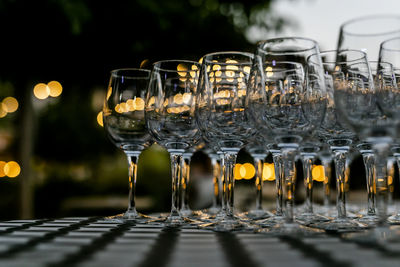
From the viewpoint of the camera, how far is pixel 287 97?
3.45 ft

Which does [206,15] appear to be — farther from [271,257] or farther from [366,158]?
[271,257]

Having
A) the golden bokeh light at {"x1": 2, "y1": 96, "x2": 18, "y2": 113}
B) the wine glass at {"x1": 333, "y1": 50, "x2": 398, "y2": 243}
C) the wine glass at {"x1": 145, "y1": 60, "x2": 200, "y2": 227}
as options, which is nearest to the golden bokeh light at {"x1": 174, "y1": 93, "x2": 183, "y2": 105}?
the wine glass at {"x1": 145, "y1": 60, "x2": 200, "y2": 227}

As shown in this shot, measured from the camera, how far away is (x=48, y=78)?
3.65m

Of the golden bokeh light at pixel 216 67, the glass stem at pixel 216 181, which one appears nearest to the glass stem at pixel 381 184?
the golden bokeh light at pixel 216 67

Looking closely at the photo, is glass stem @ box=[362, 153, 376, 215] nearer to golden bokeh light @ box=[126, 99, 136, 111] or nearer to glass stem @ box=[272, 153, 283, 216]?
glass stem @ box=[272, 153, 283, 216]

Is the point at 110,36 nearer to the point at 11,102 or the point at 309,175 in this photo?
the point at 309,175

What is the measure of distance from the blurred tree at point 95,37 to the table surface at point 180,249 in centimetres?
233

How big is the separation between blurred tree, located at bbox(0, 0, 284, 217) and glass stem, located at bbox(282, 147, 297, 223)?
235 cm

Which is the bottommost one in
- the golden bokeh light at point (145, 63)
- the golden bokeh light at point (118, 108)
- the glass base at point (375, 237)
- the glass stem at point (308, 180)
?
the glass base at point (375, 237)

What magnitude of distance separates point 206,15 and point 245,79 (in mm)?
2875

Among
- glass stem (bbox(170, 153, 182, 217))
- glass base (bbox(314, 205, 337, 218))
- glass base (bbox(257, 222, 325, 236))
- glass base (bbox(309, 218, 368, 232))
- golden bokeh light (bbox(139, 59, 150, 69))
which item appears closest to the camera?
glass base (bbox(257, 222, 325, 236))

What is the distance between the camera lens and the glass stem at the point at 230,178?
44.3 inches

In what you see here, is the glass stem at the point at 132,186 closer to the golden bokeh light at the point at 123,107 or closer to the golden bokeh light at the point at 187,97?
the golden bokeh light at the point at 123,107

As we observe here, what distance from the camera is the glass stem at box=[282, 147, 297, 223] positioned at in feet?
3.04
